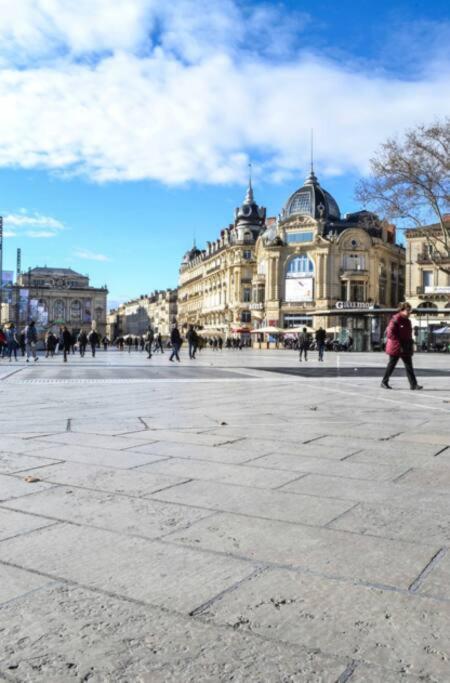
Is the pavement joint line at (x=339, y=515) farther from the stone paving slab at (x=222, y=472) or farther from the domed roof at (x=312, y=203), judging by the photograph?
the domed roof at (x=312, y=203)

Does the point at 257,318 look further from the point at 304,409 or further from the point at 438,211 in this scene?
the point at 304,409

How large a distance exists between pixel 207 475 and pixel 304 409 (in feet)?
14.4

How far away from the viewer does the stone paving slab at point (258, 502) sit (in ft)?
11.5

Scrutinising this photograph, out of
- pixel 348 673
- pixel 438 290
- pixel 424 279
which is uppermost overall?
pixel 424 279

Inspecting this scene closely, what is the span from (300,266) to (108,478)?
221 feet

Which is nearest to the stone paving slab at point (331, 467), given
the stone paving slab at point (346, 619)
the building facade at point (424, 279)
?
the stone paving slab at point (346, 619)

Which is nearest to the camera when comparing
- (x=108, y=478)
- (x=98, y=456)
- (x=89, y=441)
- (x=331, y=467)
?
(x=108, y=478)

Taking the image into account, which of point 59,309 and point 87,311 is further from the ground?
point 59,309

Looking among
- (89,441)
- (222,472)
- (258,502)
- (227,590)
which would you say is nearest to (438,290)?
(89,441)

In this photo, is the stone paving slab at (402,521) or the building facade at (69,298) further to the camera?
the building facade at (69,298)

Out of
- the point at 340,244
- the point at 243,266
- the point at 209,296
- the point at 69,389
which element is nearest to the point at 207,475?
the point at 69,389

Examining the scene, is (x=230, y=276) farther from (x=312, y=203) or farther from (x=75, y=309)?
(x=75, y=309)

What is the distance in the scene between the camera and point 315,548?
2953 mm

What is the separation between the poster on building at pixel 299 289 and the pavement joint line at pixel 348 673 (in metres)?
67.9
